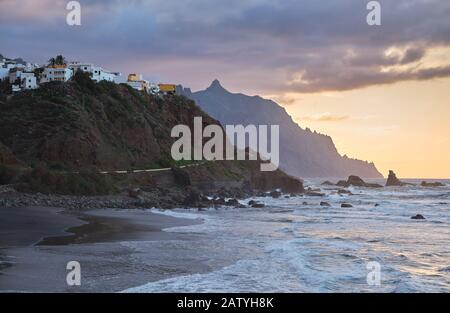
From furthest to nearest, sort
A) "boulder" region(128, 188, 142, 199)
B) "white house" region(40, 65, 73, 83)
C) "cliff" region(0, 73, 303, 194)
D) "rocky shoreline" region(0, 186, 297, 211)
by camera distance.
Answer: "white house" region(40, 65, 73, 83) → "cliff" region(0, 73, 303, 194) → "boulder" region(128, 188, 142, 199) → "rocky shoreline" region(0, 186, 297, 211)

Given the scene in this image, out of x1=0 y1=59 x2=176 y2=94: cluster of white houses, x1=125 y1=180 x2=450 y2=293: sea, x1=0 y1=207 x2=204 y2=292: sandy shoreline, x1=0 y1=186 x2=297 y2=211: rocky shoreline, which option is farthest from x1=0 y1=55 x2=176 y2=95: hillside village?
x1=125 y1=180 x2=450 y2=293: sea

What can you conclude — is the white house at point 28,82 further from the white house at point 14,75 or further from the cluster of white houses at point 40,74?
the white house at point 14,75

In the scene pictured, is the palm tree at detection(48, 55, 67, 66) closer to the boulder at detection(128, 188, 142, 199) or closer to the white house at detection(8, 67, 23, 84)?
the white house at detection(8, 67, 23, 84)

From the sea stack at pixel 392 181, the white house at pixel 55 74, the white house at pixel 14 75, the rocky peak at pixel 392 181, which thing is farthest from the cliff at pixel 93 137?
the rocky peak at pixel 392 181

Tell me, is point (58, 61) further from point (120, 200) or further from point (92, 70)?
point (120, 200)

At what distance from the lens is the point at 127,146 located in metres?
72.9

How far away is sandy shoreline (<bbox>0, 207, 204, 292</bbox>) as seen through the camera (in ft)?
41.7

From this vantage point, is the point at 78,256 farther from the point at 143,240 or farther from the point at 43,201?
the point at 43,201

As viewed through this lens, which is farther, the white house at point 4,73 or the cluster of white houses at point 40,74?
the white house at point 4,73

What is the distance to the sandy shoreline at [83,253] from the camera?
41.7 feet

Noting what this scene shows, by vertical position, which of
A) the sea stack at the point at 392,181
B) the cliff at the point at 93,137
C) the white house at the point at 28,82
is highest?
the white house at the point at 28,82

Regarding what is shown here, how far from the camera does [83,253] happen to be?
701 inches
